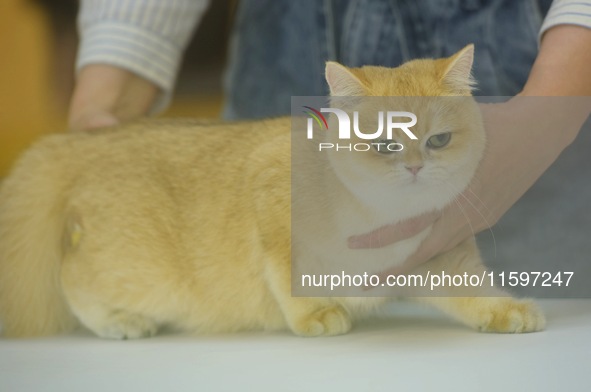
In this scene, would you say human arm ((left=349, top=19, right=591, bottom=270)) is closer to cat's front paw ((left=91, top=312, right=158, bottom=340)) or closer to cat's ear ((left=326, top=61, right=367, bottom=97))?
cat's ear ((left=326, top=61, right=367, bottom=97))

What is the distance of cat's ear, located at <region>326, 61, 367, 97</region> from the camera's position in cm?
74

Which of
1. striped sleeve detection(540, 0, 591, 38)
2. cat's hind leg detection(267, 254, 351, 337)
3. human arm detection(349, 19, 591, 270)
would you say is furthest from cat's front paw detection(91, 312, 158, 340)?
striped sleeve detection(540, 0, 591, 38)

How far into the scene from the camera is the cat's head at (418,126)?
0.74m

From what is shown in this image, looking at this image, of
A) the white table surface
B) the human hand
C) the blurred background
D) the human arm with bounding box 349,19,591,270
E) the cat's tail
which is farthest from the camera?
the blurred background

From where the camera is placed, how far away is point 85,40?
4.07 ft

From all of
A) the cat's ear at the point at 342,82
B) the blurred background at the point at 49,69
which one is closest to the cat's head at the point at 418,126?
the cat's ear at the point at 342,82

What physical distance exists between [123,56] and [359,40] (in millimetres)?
361

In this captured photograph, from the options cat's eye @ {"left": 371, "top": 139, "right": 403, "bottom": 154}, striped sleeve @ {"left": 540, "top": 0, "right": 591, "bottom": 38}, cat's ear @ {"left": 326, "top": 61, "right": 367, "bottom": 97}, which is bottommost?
cat's eye @ {"left": 371, "top": 139, "right": 403, "bottom": 154}

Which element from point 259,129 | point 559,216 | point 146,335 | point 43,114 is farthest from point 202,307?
point 43,114

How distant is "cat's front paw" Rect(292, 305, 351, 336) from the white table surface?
1 cm

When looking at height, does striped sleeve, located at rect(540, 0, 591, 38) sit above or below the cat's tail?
above

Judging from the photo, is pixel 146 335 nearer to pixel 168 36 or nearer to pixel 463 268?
pixel 463 268

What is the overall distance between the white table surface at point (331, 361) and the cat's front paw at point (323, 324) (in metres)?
0.01

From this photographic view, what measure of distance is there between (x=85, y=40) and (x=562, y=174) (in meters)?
0.72
